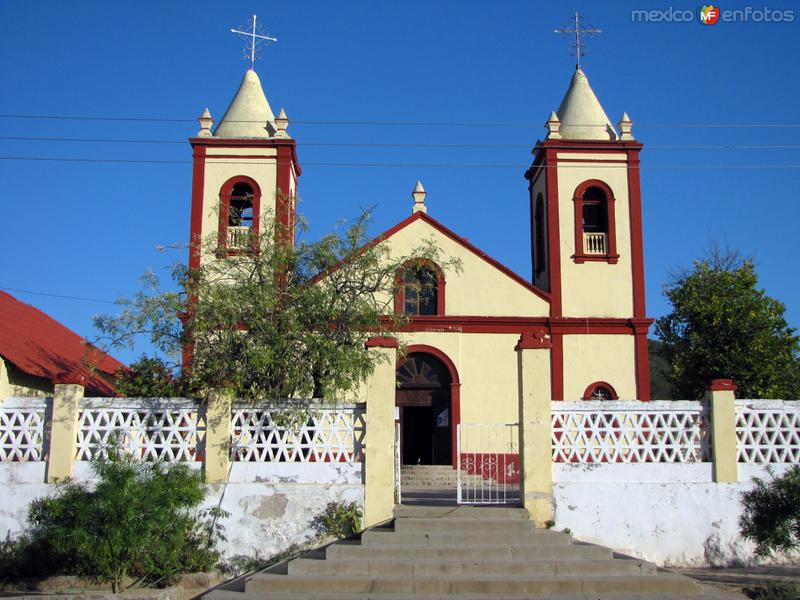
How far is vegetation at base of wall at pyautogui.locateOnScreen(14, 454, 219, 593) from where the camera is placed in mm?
9312

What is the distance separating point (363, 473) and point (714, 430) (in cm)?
471

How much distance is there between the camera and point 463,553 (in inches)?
377

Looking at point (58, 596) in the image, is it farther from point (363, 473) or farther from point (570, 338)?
Result: point (570, 338)

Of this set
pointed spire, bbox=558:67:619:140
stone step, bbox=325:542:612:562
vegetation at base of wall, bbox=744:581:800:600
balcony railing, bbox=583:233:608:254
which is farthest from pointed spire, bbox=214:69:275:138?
vegetation at base of wall, bbox=744:581:800:600

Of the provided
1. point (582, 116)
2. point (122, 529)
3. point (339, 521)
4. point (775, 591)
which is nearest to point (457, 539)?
point (339, 521)

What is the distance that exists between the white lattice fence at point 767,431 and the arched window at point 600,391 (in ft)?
28.5

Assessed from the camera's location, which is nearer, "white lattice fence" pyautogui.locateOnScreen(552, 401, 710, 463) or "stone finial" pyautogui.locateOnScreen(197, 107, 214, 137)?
"white lattice fence" pyautogui.locateOnScreen(552, 401, 710, 463)

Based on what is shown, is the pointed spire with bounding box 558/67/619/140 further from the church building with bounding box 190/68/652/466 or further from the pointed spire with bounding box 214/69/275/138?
the pointed spire with bounding box 214/69/275/138

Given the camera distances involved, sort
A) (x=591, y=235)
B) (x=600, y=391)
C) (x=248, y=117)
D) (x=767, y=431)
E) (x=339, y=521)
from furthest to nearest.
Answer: (x=248, y=117) < (x=591, y=235) < (x=600, y=391) < (x=767, y=431) < (x=339, y=521)

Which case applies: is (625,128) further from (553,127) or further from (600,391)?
(600,391)

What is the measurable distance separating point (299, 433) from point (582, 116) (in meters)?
14.9

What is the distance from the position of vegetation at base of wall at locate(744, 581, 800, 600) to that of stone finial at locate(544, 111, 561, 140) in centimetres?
1457

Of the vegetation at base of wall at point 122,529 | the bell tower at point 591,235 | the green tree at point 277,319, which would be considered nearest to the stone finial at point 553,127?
the bell tower at point 591,235

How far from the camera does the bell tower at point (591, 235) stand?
20.5 meters
